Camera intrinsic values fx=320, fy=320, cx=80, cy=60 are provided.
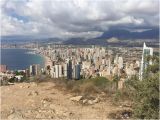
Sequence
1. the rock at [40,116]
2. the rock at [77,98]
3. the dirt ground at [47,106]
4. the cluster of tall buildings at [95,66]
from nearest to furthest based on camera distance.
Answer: the rock at [40,116] → the dirt ground at [47,106] → the rock at [77,98] → the cluster of tall buildings at [95,66]

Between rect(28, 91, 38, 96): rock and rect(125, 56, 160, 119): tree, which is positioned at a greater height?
rect(125, 56, 160, 119): tree

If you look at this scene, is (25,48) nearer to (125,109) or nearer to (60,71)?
(60,71)

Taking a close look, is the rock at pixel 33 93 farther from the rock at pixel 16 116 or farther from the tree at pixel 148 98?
the tree at pixel 148 98

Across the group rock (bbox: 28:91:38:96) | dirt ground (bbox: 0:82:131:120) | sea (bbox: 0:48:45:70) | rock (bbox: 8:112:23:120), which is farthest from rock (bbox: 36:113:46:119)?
sea (bbox: 0:48:45:70)

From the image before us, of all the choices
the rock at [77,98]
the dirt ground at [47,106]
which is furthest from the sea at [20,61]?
the rock at [77,98]

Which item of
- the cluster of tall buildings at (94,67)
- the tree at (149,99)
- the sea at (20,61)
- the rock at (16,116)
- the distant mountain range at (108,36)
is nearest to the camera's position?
the tree at (149,99)

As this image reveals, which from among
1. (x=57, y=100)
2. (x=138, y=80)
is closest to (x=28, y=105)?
(x=57, y=100)

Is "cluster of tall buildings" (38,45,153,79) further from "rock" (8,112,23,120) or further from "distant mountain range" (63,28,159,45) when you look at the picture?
"distant mountain range" (63,28,159,45)

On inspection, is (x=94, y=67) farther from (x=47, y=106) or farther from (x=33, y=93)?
(x=47, y=106)
